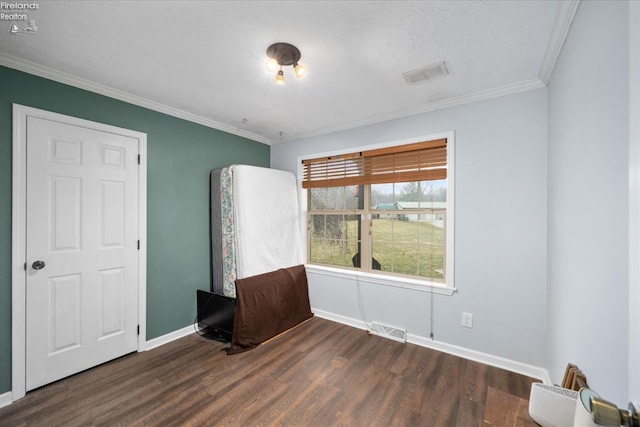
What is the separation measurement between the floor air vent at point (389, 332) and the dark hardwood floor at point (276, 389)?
11 centimetres

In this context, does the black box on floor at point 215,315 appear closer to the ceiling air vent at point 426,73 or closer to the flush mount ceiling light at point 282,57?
the flush mount ceiling light at point 282,57

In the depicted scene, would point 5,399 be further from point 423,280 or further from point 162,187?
point 423,280

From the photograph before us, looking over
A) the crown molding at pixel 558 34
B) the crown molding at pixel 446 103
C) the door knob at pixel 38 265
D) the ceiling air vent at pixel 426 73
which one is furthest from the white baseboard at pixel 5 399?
the crown molding at pixel 558 34

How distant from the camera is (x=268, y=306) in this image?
→ 293cm

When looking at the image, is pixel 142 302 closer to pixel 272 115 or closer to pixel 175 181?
pixel 175 181

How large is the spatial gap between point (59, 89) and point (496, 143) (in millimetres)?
3667

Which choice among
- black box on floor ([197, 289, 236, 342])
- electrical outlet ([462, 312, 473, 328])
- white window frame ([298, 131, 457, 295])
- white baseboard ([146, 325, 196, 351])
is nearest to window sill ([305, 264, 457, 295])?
white window frame ([298, 131, 457, 295])

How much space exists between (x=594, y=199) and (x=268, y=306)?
107 inches

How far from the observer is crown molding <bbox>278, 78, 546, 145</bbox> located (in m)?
2.22

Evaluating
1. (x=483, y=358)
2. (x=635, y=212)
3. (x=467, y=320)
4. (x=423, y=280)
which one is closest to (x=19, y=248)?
(x=635, y=212)

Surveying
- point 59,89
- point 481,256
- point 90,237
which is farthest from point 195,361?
point 481,256

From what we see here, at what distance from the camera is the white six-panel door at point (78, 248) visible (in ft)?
6.63

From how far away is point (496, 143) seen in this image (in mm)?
2375

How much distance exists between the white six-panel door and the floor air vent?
7.96 ft
